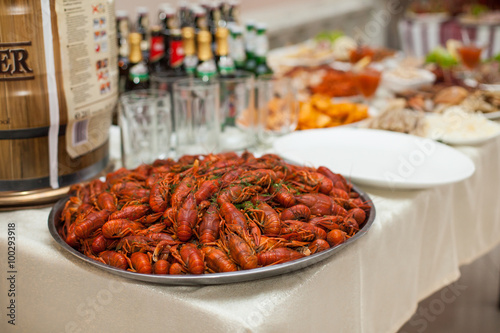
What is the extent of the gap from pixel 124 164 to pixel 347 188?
2.07ft

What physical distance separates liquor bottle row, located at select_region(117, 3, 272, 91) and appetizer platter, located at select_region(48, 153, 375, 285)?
0.65m

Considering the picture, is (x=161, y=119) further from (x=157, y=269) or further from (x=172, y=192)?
(x=157, y=269)

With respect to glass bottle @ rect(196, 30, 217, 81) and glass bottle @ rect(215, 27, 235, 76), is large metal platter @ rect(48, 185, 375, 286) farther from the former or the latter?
glass bottle @ rect(215, 27, 235, 76)

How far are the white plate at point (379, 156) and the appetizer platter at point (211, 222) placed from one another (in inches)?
7.7

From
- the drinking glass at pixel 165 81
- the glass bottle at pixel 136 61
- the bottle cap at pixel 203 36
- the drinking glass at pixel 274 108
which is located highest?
the bottle cap at pixel 203 36

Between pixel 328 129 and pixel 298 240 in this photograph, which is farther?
pixel 328 129

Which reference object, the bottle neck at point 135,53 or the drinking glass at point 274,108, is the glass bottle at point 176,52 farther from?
the drinking glass at point 274,108

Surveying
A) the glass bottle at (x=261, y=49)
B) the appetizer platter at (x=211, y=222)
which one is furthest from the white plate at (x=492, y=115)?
the appetizer platter at (x=211, y=222)

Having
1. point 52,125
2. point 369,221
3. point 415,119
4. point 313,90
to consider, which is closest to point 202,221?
point 369,221

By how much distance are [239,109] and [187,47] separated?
29 cm

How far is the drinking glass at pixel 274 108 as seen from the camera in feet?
5.49

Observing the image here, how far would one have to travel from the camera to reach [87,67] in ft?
4.27

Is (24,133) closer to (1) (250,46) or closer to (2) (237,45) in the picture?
(2) (237,45)

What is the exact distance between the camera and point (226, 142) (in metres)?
1.70
